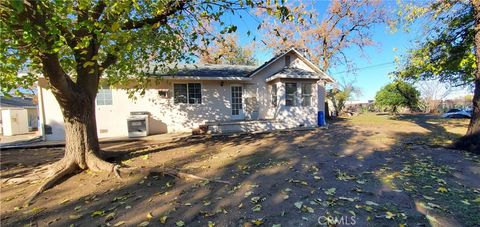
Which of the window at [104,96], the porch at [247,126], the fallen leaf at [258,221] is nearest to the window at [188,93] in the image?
the porch at [247,126]

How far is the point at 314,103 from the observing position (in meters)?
14.2

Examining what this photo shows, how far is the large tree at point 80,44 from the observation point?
4309 millimetres

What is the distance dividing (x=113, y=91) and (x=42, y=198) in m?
8.62

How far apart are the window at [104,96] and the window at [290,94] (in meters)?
9.28

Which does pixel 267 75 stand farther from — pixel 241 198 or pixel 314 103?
pixel 241 198

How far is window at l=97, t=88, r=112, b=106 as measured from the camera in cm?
1222

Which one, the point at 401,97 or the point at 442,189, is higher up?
the point at 401,97

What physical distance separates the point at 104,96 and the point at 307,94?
1080 centimetres

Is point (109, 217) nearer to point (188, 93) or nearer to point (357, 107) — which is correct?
point (188, 93)

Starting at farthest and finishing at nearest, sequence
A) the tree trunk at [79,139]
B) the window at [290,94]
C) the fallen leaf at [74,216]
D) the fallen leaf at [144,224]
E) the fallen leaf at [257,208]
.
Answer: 1. the window at [290,94]
2. the tree trunk at [79,139]
3. the fallen leaf at [74,216]
4. the fallen leaf at [257,208]
5. the fallen leaf at [144,224]

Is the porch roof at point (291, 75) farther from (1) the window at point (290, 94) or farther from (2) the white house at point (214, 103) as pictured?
(1) the window at point (290, 94)

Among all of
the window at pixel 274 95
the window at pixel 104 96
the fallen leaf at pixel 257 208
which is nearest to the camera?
the fallen leaf at pixel 257 208

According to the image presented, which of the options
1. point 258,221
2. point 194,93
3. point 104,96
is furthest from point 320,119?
point 258,221
